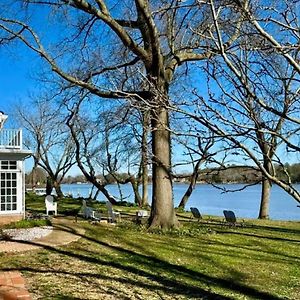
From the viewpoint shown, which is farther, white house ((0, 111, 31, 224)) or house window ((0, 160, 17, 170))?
house window ((0, 160, 17, 170))

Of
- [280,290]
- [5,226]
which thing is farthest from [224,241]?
[5,226]

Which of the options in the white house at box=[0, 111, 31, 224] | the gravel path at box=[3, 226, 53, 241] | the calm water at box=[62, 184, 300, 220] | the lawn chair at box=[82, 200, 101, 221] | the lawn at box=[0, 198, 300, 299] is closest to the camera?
the lawn at box=[0, 198, 300, 299]

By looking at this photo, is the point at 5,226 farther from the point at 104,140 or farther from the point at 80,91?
the point at 104,140

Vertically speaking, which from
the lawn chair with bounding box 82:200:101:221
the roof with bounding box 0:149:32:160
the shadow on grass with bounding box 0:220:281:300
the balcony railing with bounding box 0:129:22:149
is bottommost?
the shadow on grass with bounding box 0:220:281:300

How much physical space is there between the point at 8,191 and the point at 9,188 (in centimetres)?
12

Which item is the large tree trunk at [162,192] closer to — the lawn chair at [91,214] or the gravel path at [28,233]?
the lawn chair at [91,214]

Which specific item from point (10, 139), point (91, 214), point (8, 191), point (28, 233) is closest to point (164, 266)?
point (28, 233)

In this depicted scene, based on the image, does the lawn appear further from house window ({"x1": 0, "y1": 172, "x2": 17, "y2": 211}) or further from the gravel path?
house window ({"x1": 0, "y1": 172, "x2": 17, "y2": 211})

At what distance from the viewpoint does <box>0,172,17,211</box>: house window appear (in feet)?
52.4

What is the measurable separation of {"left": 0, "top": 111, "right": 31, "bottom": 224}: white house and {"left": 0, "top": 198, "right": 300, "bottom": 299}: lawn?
4347 mm

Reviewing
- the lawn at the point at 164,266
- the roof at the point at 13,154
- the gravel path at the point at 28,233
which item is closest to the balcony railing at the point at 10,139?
the roof at the point at 13,154

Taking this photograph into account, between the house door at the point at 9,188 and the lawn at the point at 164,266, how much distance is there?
14.7ft

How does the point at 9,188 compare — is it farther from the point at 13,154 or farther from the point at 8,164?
the point at 13,154

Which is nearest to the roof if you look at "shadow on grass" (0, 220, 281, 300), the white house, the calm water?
the white house
